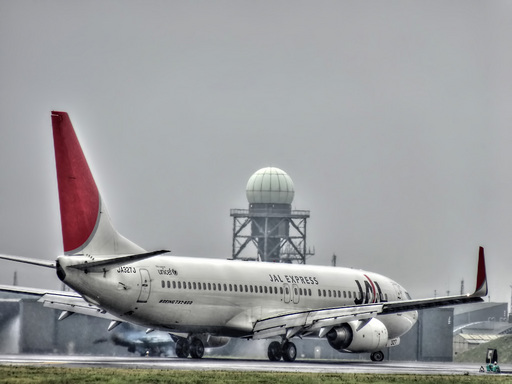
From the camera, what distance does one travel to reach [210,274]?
52156mm

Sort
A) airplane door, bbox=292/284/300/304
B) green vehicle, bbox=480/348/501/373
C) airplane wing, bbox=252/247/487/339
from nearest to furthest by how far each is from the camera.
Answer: green vehicle, bbox=480/348/501/373 → airplane wing, bbox=252/247/487/339 → airplane door, bbox=292/284/300/304

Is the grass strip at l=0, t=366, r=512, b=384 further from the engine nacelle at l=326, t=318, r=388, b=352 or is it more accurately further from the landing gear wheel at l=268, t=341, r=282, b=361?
the landing gear wheel at l=268, t=341, r=282, b=361

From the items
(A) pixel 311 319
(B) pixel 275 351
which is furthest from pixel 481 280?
(B) pixel 275 351

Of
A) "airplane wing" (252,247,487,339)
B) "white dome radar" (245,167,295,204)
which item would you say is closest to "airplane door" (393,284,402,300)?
"airplane wing" (252,247,487,339)

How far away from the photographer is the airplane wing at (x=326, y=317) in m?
49.4

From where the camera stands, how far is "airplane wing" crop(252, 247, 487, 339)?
4941 centimetres

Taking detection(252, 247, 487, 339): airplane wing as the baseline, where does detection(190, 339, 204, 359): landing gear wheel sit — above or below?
below

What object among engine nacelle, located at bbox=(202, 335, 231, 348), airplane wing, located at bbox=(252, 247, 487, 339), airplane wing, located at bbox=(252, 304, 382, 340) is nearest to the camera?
airplane wing, located at bbox=(252, 247, 487, 339)

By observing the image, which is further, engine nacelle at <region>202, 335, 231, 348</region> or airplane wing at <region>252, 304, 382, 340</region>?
engine nacelle at <region>202, 335, 231, 348</region>

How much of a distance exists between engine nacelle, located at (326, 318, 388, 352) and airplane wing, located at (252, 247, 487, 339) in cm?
61

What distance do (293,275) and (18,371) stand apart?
23.6 m

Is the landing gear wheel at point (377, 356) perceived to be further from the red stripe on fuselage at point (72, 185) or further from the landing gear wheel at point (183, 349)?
the red stripe on fuselage at point (72, 185)

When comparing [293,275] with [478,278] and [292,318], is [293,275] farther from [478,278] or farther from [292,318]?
[478,278]

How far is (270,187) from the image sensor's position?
113438 millimetres
